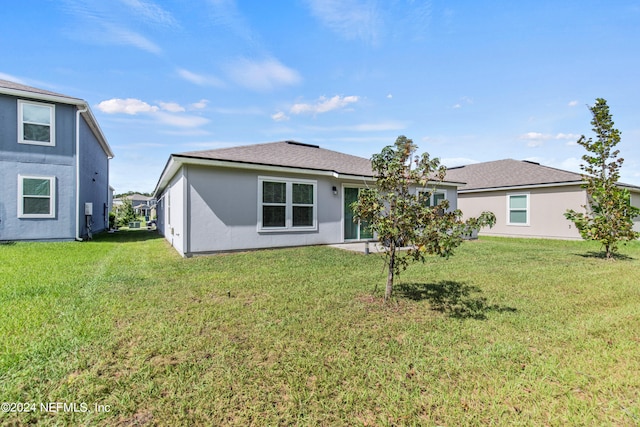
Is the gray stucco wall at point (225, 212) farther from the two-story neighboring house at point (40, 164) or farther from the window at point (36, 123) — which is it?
the window at point (36, 123)

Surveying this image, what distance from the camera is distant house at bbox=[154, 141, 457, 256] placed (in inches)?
323

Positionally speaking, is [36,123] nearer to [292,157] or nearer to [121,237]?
[121,237]

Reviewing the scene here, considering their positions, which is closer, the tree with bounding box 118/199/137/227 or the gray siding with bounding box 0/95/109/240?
the gray siding with bounding box 0/95/109/240

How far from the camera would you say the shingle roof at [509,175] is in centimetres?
1493

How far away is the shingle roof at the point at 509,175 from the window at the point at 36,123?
19.6m

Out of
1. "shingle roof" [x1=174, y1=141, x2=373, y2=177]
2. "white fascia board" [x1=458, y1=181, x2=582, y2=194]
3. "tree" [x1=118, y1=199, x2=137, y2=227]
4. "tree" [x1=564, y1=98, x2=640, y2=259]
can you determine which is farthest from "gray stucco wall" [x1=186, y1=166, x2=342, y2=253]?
"tree" [x1=118, y1=199, x2=137, y2=227]

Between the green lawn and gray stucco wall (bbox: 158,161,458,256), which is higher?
gray stucco wall (bbox: 158,161,458,256)

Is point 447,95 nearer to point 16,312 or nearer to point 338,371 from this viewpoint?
point 338,371

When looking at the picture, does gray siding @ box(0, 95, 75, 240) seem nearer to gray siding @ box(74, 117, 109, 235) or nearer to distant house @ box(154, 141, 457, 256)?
gray siding @ box(74, 117, 109, 235)

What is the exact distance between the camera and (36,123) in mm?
10398

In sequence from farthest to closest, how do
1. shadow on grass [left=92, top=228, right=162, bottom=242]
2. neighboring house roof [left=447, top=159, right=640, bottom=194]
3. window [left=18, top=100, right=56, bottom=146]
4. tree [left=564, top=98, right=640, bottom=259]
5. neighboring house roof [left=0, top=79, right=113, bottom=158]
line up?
neighboring house roof [left=447, top=159, right=640, bottom=194], shadow on grass [left=92, top=228, right=162, bottom=242], window [left=18, top=100, right=56, bottom=146], neighboring house roof [left=0, top=79, right=113, bottom=158], tree [left=564, top=98, right=640, bottom=259]

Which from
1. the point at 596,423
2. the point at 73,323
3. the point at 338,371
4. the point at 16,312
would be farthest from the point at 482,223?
the point at 16,312

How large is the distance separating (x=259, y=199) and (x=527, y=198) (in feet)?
48.6

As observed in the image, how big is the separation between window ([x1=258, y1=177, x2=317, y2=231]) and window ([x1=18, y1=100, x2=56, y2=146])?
8.46 m
